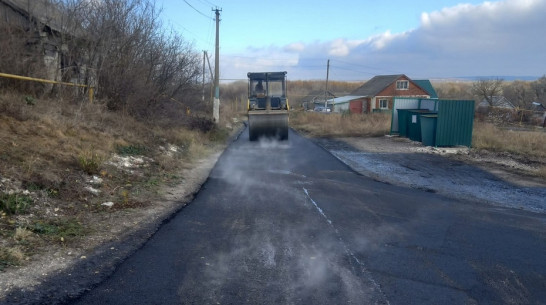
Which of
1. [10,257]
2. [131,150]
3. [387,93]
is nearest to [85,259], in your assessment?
[10,257]

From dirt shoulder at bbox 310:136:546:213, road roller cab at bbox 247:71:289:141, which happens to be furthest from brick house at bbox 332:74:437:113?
dirt shoulder at bbox 310:136:546:213

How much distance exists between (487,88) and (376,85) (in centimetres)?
1590

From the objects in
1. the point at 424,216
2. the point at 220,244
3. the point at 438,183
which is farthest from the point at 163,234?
the point at 438,183

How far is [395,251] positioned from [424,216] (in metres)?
2.61

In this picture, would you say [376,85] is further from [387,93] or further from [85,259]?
[85,259]

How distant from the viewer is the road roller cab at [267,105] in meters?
23.9

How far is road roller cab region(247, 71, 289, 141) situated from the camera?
78.5ft

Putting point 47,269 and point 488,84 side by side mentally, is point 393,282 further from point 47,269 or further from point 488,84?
point 488,84

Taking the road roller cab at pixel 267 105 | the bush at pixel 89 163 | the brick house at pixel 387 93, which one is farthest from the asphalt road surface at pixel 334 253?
the brick house at pixel 387 93

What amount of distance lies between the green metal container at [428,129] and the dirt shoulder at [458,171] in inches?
16.5

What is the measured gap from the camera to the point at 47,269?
532 cm

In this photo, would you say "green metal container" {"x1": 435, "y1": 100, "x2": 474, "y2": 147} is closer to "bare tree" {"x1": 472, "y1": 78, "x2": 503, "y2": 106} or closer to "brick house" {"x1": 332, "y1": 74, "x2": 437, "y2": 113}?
A: "brick house" {"x1": 332, "y1": 74, "x2": 437, "y2": 113}

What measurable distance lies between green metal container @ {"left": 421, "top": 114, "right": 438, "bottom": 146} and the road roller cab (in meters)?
6.63

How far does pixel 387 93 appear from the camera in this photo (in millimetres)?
70375
